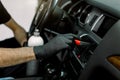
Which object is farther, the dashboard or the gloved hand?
the gloved hand

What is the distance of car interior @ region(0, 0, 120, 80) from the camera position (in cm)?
101

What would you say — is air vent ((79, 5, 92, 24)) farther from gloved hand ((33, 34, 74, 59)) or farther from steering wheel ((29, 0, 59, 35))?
gloved hand ((33, 34, 74, 59))

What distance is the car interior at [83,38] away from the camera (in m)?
1.01

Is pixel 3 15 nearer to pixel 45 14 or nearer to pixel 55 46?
pixel 45 14

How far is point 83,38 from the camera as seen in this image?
1.26 metres

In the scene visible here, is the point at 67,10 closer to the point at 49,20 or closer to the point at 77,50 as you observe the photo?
the point at 49,20

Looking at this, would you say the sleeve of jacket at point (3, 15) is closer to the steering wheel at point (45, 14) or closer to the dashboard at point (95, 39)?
the steering wheel at point (45, 14)

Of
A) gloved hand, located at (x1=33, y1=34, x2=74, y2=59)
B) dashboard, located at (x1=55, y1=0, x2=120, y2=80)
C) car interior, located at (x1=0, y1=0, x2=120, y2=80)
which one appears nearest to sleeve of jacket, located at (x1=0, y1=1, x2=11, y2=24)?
car interior, located at (x1=0, y1=0, x2=120, y2=80)

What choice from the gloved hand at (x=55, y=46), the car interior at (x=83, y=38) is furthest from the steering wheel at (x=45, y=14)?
the gloved hand at (x=55, y=46)

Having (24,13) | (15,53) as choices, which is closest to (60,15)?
(15,53)

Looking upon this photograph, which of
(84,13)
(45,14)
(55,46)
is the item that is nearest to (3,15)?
(45,14)

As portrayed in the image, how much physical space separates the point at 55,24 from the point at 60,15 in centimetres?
7

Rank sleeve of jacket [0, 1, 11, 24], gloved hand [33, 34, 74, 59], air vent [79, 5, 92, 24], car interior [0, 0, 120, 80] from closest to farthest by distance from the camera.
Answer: car interior [0, 0, 120, 80] < gloved hand [33, 34, 74, 59] < air vent [79, 5, 92, 24] < sleeve of jacket [0, 1, 11, 24]

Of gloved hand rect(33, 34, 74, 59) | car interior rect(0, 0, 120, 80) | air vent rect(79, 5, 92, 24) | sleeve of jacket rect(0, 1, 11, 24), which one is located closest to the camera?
car interior rect(0, 0, 120, 80)
